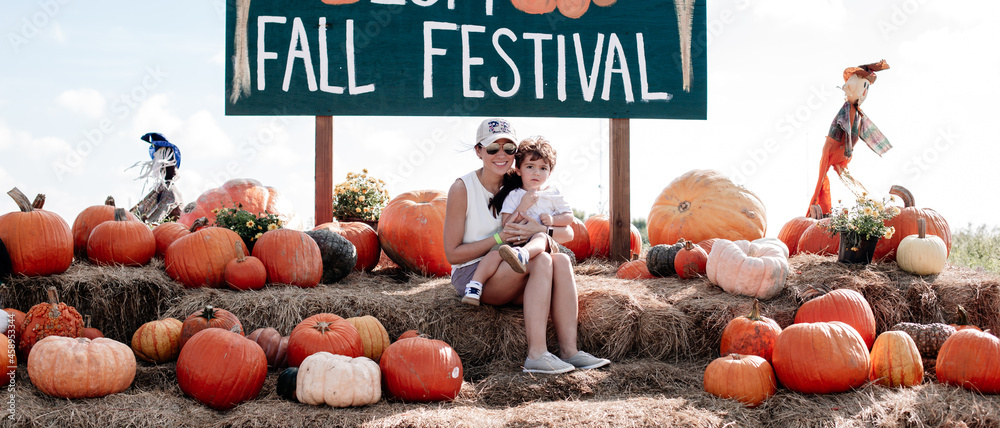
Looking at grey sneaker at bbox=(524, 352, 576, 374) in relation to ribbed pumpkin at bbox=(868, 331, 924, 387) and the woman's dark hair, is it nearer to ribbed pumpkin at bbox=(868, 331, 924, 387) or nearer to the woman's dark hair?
the woman's dark hair

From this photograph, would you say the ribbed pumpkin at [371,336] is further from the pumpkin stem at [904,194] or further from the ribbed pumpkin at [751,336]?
the pumpkin stem at [904,194]

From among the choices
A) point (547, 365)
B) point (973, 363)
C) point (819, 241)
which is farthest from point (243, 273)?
point (819, 241)

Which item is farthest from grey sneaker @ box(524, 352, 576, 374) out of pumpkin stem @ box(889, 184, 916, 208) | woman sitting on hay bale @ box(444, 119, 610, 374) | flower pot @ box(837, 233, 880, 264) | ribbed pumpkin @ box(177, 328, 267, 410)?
pumpkin stem @ box(889, 184, 916, 208)

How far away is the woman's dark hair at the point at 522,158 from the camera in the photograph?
154 inches

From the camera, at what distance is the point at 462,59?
595cm

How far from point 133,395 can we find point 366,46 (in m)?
3.60

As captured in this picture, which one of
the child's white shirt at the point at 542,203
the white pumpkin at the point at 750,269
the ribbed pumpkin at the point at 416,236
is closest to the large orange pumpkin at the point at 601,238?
the ribbed pumpkin at the point at 416,236

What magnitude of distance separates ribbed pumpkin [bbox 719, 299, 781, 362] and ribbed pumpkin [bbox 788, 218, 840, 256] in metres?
2.01

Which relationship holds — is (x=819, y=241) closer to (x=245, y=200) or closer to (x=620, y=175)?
(x=620, y=175)

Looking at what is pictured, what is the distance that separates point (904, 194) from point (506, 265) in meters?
3.82

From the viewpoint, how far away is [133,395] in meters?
3.19

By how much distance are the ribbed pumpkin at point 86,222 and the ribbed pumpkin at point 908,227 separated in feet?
18.7

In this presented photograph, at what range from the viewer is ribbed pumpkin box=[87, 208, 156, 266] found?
461cm

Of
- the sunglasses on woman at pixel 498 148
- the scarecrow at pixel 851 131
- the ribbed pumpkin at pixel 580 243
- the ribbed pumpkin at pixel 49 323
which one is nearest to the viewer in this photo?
the ribbed pumpkin at pixel 49 323
